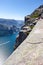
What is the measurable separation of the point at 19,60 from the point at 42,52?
0.50 meters

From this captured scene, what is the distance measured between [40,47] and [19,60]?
0.68 meters

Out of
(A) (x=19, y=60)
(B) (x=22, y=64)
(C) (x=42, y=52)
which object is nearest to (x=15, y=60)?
(A) (x=19, y=60)

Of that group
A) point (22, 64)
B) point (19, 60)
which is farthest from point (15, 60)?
point (22, 64)

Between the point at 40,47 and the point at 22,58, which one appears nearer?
the point at 22,58

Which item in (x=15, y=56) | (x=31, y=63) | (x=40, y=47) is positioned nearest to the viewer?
(x=31, y=63)

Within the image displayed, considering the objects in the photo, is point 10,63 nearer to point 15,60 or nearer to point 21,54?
point 15,60

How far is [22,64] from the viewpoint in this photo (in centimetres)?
247

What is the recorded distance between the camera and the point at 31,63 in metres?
2.46

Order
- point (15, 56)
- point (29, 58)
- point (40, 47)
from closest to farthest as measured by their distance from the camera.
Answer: point (29, 58)
point (15, 56)
point (40, 47)

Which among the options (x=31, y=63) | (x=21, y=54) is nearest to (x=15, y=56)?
(x=21, y=54)

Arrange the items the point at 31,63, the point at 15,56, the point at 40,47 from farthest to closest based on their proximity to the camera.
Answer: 1. the point at 40,47
2. the point at 15,56
3. the point at 31,63

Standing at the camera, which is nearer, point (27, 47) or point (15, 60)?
point (15, 60)

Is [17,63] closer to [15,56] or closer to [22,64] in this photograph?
[22,64]

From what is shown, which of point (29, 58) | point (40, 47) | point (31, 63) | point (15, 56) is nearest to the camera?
point (31, 63)
